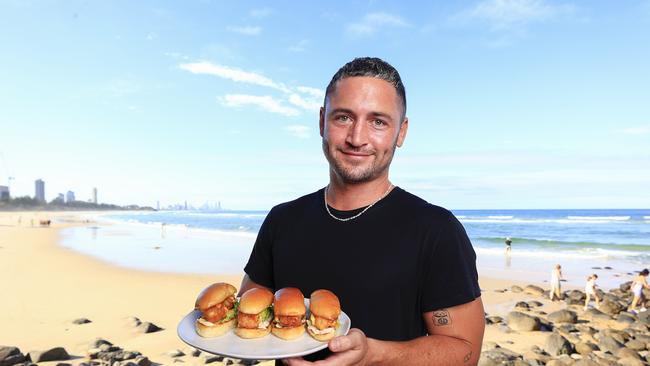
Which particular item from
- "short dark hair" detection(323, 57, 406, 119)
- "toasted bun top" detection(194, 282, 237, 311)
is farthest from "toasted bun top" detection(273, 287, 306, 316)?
"short dark hair" detection(323, 57, 406, 119)

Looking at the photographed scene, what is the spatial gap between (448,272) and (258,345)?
3.74 ft

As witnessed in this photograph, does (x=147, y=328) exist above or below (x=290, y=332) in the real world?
below

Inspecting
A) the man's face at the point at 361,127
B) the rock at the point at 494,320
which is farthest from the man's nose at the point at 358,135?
the rock at the point at 494,320

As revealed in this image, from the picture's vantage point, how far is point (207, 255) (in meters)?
26.8

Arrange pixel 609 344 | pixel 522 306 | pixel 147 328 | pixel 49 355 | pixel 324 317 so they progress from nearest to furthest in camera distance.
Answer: pixel 324 317 → pixel 49 355 → pixel 609 344 → pixel 147 328 → pixel 522 306

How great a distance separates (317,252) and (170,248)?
3016 cm

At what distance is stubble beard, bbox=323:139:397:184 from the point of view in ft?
8.25

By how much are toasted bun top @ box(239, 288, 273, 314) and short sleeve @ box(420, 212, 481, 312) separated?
940 mm

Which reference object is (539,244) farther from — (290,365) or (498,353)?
(290,365)

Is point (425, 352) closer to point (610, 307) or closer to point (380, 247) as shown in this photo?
point (380, 247)

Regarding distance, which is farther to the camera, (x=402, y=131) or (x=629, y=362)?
(x=629, y=362)

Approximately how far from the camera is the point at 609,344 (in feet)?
31.1

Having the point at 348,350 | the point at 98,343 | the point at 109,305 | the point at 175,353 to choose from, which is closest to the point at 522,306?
the point at 175,353

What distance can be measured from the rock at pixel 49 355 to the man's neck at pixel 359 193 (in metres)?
7.93
